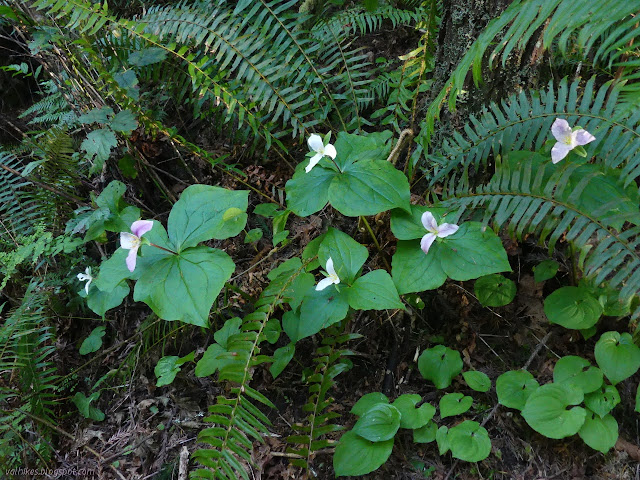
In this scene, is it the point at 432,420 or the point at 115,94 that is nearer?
the point at 432,420

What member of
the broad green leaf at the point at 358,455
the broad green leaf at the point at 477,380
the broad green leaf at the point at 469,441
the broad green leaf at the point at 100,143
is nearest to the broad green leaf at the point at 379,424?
the broad green leaf at the point at 358,455

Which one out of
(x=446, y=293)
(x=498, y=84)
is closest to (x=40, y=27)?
(x=498, y=84)

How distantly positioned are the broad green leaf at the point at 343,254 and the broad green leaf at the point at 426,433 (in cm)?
78

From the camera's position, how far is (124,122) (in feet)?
9.45

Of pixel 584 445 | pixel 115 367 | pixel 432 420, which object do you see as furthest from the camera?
pixel 115 367

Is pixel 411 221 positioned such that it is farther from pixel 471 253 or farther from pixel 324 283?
pixel 324 283

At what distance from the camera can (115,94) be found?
9.46 feet

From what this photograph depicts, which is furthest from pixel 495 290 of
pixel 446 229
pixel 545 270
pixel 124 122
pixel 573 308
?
pixel 124 122

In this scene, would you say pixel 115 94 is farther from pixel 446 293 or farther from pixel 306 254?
pixel 446 293

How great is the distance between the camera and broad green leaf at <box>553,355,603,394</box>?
6.80 ft

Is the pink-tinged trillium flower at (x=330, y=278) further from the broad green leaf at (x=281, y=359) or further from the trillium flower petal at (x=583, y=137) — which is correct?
the trillium flower petal at (x=583, y=137)

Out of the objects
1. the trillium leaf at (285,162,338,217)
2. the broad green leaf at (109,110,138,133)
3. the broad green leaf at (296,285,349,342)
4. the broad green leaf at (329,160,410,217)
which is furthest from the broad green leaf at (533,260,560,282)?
the broad green leaf at (109,110,138,133)

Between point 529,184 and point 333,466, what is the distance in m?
1.53

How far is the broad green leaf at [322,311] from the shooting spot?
2127 millimetres
